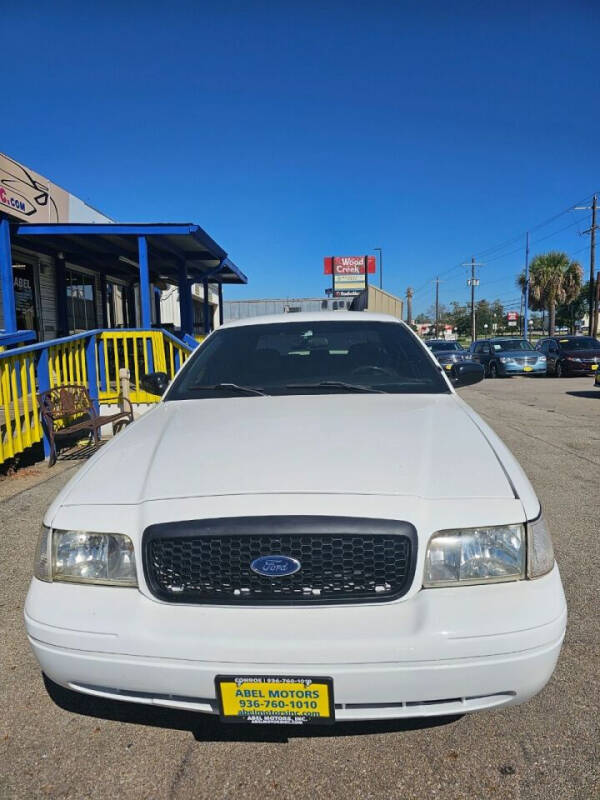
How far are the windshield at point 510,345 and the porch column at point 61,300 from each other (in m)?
16.6

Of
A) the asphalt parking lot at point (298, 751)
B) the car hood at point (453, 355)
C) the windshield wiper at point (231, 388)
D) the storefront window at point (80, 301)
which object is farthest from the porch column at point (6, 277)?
the car hood at point (453, 355)

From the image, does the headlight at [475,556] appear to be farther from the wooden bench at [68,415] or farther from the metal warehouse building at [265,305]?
the metal warehouse building at [265,305]

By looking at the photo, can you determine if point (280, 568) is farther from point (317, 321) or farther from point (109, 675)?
point (317, 321)

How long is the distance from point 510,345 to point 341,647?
2311 cm

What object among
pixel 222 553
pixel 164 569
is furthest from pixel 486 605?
pixel 164 569

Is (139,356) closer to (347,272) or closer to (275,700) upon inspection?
(275,700)

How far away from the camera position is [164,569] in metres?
1.87

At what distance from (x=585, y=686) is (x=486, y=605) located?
0.99 metres

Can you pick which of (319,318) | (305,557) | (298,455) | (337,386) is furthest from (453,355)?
(305,557)

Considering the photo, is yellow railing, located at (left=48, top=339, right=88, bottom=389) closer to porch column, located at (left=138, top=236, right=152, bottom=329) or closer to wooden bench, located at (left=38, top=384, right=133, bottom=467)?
wooden bench, located at (left=38, top=384, right=133, bottom=467)

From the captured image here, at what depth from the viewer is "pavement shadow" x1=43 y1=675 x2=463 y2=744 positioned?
2.08m

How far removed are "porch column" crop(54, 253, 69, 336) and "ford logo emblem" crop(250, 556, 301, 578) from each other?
1199 cm

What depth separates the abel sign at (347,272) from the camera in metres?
43.7

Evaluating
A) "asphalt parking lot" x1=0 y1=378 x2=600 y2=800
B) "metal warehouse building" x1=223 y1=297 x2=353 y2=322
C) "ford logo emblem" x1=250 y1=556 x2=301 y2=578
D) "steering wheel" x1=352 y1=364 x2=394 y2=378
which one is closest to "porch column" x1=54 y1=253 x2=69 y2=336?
"steering wheel" x1=352 y1=364 x2=394 y2=378
